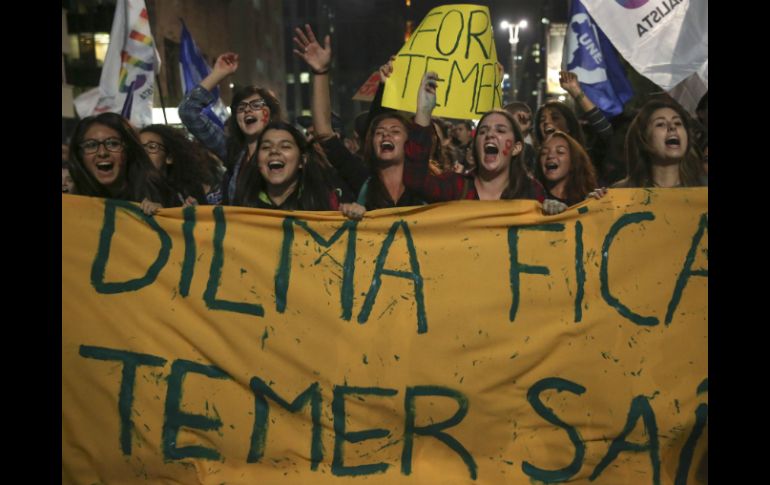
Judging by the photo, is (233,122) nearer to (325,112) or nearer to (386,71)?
(325,112)

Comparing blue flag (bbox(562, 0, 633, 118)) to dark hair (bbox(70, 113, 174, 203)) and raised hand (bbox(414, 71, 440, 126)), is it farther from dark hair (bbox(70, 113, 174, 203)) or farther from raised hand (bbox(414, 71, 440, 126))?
dark hair (bbox(70, 113, 174, 203))

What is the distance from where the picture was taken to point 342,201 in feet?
12.1

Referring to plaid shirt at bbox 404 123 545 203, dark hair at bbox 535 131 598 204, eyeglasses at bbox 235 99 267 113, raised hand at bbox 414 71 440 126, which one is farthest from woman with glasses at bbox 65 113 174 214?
dark hair at bbox 535 131 598 204

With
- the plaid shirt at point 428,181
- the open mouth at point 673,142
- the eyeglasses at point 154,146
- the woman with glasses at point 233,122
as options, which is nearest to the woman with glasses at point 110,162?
the eyeglasses at point 154,146

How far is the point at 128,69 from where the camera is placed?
3930mm

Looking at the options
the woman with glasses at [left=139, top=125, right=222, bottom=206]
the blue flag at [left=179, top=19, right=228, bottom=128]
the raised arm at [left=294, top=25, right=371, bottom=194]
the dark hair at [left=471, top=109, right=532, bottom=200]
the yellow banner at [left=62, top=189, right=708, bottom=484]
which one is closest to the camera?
the yellow banner at [left=62, top=189, right=708, bottom=484]

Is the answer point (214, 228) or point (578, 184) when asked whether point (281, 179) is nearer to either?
point (214, 228)

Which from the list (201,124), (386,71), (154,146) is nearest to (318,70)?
(386,71)

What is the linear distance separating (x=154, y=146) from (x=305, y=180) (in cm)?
92

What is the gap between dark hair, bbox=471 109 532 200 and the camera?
11.5 feet

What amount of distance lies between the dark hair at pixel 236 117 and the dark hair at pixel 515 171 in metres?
1.04

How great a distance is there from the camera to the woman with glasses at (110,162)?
139 inches

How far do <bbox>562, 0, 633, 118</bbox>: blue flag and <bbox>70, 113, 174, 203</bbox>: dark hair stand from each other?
7.28 feet

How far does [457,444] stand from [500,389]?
309 millimetres
